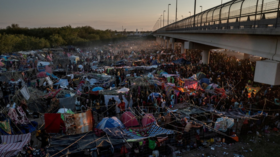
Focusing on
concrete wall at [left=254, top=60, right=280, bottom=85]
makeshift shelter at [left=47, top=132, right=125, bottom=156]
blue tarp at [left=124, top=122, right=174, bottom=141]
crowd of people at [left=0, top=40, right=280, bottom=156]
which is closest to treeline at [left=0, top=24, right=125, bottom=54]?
crowd of people at [left=0, top=40, right=280, bottom=156]

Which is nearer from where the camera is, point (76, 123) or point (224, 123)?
point (76, 123)

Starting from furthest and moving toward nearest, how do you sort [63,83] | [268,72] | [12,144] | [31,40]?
[31,40] → [63,83] → [268,72] → [12,144]

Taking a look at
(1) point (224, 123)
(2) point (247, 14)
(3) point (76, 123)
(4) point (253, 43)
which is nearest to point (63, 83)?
(3) point (76, 123)

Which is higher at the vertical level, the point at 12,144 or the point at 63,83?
the point at 63,83

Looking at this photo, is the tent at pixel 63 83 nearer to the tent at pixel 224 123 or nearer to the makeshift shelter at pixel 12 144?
the makeshift shelter at pixel 12 144

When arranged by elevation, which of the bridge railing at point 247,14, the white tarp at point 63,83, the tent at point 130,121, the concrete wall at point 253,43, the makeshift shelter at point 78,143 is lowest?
the tent at point 130,121

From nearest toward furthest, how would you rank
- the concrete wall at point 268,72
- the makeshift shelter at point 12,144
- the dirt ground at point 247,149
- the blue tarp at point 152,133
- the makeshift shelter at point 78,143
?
the makeshift shelter at point 12,144
the makeshift shelter at point 78,143
the blue tarp at point 152,133
the dirt ground at point 247,149
the concrete wall at point 268,72

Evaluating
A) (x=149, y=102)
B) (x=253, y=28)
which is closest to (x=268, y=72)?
(x=253, y=28)

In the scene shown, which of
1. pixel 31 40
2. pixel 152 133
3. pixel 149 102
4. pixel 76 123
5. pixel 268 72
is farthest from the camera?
pixel 31 40

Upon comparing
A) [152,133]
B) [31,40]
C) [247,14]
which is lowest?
[152,133]

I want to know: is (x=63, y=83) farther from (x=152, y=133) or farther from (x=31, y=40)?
(x=31, y=40)

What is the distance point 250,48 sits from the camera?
1132 centimetres

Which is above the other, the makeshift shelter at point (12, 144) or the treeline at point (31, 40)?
the treeline at point (31, 40)

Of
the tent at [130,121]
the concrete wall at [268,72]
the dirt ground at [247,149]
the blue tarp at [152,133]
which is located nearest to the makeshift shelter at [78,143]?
the blue tarp at [152,133]
